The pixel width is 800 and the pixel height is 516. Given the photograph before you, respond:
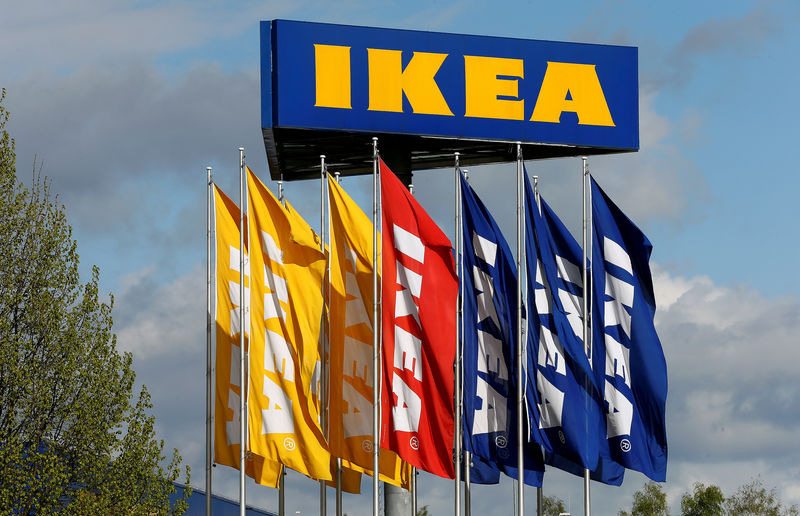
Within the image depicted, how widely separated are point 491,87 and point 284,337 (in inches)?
403

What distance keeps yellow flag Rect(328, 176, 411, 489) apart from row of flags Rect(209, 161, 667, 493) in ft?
0.10

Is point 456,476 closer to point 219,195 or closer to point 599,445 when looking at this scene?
point 599,445

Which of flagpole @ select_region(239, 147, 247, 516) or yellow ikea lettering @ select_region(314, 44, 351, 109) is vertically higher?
yellow ikea lettering @ select_region(314, 44, 351, 109)

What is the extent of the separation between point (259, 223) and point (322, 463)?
5.16 m

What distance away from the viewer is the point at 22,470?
107ft

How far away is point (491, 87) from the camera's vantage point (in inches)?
1348

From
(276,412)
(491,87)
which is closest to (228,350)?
(276,412)

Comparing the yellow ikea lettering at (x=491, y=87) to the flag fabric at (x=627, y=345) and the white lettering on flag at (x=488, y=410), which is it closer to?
the flag fabric at (x=627, y=345)

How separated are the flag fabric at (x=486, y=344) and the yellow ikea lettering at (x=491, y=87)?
4.90m

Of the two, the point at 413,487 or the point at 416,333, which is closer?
the point at 416,333

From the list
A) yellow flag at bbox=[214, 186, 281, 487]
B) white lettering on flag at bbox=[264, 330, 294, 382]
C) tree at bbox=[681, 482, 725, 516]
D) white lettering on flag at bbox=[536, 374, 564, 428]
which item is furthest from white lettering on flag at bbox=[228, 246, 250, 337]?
tree at bbox=[681, 482, 725, 516]

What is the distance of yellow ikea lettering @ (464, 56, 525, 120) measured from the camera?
34.1 meters

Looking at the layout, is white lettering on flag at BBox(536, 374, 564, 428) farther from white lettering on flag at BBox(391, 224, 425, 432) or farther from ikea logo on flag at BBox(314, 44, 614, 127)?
ikea logo on flag at BBox(314, 44, 614, 127)

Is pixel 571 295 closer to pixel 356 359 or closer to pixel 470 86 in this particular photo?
pixel 356 359
